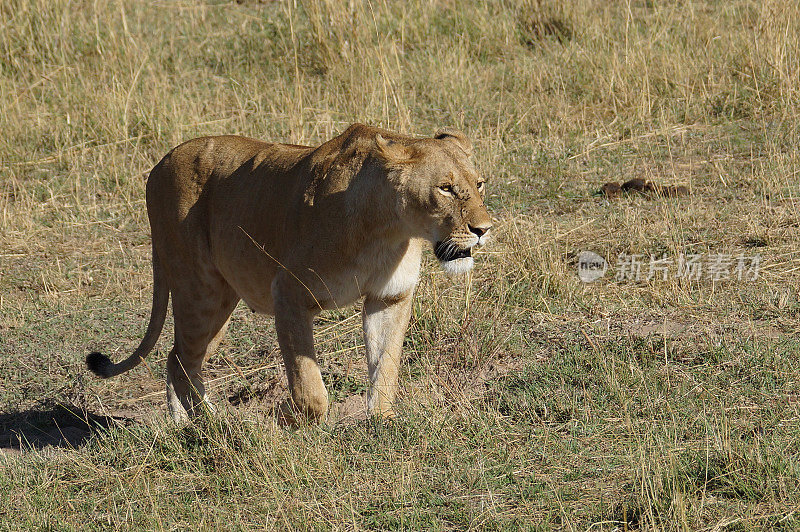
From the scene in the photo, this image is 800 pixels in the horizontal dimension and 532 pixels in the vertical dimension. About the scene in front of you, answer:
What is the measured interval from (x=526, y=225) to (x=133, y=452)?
304cm

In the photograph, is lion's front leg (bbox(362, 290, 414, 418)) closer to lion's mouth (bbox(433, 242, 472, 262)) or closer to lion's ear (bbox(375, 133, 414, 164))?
lion's mouth (bbox(433, 242, 472, 262))

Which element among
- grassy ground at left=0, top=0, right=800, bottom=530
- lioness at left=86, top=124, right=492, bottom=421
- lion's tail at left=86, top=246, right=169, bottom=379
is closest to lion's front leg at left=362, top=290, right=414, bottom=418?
lioness at left=86, top=124, right=492, bottom=421

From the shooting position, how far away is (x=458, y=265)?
12.7 ft

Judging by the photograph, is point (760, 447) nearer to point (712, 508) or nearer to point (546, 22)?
point (712, 508)

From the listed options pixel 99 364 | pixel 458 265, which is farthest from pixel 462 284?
pixel 99 364

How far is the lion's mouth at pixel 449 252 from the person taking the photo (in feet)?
12.5

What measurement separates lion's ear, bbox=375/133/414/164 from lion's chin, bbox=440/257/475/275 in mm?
407

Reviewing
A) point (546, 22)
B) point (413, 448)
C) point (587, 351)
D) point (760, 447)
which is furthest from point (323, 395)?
point (546, 22)

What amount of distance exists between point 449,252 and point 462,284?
5.16ft

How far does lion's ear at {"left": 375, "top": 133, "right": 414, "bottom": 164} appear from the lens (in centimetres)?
390

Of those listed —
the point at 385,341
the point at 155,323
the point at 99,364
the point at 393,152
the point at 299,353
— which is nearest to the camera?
the point at 393,152

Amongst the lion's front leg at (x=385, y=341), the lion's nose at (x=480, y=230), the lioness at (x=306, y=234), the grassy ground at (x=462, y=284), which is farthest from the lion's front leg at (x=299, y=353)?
the lion's nose at (x=480, y=230)

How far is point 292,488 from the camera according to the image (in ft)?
11.7

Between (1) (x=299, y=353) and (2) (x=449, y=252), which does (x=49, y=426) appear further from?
(2) (x=449, y=252)
